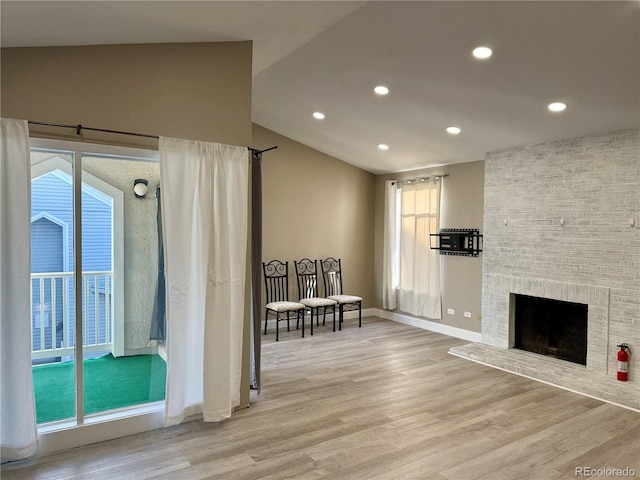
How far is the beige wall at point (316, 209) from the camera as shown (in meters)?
6.60

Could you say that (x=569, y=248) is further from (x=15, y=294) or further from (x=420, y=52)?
(x=15, y=294)

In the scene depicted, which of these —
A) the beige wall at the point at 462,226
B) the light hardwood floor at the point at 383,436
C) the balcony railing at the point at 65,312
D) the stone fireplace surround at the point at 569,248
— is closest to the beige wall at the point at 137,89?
the light hardwood floor at the point at 383,436

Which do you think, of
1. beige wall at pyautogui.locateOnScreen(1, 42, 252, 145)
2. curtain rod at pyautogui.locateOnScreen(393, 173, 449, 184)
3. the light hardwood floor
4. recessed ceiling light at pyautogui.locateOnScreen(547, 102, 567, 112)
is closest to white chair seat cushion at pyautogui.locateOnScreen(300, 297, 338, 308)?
the light hardwood floor

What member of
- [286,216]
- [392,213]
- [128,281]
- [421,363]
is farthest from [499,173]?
[128,281]

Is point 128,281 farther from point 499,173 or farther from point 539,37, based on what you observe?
point 499,173

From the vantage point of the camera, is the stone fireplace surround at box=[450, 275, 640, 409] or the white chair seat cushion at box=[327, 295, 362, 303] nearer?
the stone fireplace surround at box=[450, 275, 640, 409]

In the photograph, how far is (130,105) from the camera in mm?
3082

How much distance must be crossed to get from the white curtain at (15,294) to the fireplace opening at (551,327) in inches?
204

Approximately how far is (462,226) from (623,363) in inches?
102

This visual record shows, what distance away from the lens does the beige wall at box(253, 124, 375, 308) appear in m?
6.60

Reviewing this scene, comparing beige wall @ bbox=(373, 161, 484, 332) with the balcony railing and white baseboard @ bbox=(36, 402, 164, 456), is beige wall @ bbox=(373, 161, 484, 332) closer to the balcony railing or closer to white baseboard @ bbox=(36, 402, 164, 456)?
white baseboard @ bbox=(36, 402, 164, 456)

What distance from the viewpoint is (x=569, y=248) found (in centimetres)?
470

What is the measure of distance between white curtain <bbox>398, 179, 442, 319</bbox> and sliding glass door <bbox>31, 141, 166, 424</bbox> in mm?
4406

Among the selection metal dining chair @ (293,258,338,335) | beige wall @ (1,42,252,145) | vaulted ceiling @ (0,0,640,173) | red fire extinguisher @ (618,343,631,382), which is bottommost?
red fire extinguisher @ (618,343,631,382)
